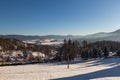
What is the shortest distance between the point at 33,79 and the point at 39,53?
133 m

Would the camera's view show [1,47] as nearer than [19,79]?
No

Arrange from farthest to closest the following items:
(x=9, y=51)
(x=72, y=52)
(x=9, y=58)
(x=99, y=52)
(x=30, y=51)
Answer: (x=30, y=51), (x=9, y=51), (x=9, y=58), (x=99, y=52), (x=72, y=52)

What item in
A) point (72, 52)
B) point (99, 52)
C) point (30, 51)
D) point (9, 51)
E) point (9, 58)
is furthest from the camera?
point (30, 51)

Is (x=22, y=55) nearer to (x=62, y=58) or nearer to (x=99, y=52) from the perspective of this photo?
(x=62, y=58)

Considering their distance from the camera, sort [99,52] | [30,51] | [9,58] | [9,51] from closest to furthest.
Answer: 1. [99,52]
2. [9,58]
3. [9,51]
4. [30,51]

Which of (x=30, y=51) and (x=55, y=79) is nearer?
(x=55, y=79)

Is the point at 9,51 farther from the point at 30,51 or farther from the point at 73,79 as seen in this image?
the point at 73,79

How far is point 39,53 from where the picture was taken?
165m

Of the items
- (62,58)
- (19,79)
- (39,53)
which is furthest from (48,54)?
(19,79)

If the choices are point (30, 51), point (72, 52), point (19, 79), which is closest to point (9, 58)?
point (30, 51)

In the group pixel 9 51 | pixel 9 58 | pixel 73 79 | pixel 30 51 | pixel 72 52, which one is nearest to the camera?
pixel 73 79

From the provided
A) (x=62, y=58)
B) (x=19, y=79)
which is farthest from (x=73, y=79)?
(x=62, y=58)

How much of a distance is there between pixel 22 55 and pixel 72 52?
61795 mm

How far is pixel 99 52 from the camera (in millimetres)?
108500
